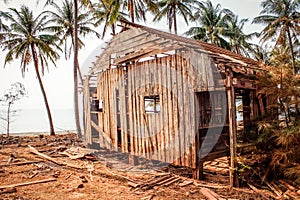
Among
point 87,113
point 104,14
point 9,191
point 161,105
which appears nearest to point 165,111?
point 161,105

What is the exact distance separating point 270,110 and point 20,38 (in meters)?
21.9

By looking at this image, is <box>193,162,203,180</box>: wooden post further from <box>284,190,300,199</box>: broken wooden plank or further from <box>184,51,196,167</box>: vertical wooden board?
<box>284,190,300,199</box>: broken wooden plank

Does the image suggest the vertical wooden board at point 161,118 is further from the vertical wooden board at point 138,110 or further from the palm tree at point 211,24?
the palm tree at point 211,24

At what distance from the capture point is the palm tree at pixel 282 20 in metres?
23.0

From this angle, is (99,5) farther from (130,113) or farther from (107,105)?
(130,113)

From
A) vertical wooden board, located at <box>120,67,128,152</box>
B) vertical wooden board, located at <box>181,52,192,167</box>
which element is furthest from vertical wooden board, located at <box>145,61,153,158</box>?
vertical wooden board, located at <box>181,52,192,167</box>

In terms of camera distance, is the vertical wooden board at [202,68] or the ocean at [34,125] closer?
the vertical wooden board at [202,68]

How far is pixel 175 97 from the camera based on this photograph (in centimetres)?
797

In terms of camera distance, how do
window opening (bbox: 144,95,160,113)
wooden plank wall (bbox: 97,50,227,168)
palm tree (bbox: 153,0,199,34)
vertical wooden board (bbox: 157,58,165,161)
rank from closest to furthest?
wooden plank wall (bbox: 97,50,227,168)
vertical wooden board (bbox: 157,58,165,161)
window opening (bbox: 144,95,160,113)
palm tree (bbox: 153,0,199,34)

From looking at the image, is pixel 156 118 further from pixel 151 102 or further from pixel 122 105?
pixel 151 102

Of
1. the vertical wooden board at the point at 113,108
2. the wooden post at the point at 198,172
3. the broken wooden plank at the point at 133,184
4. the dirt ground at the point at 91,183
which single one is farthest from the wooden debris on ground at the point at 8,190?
the wooden post at the point at 198,172

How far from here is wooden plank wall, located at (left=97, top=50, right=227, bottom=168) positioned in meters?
7.46

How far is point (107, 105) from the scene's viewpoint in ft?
36.7

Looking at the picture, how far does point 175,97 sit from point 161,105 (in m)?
0.72
